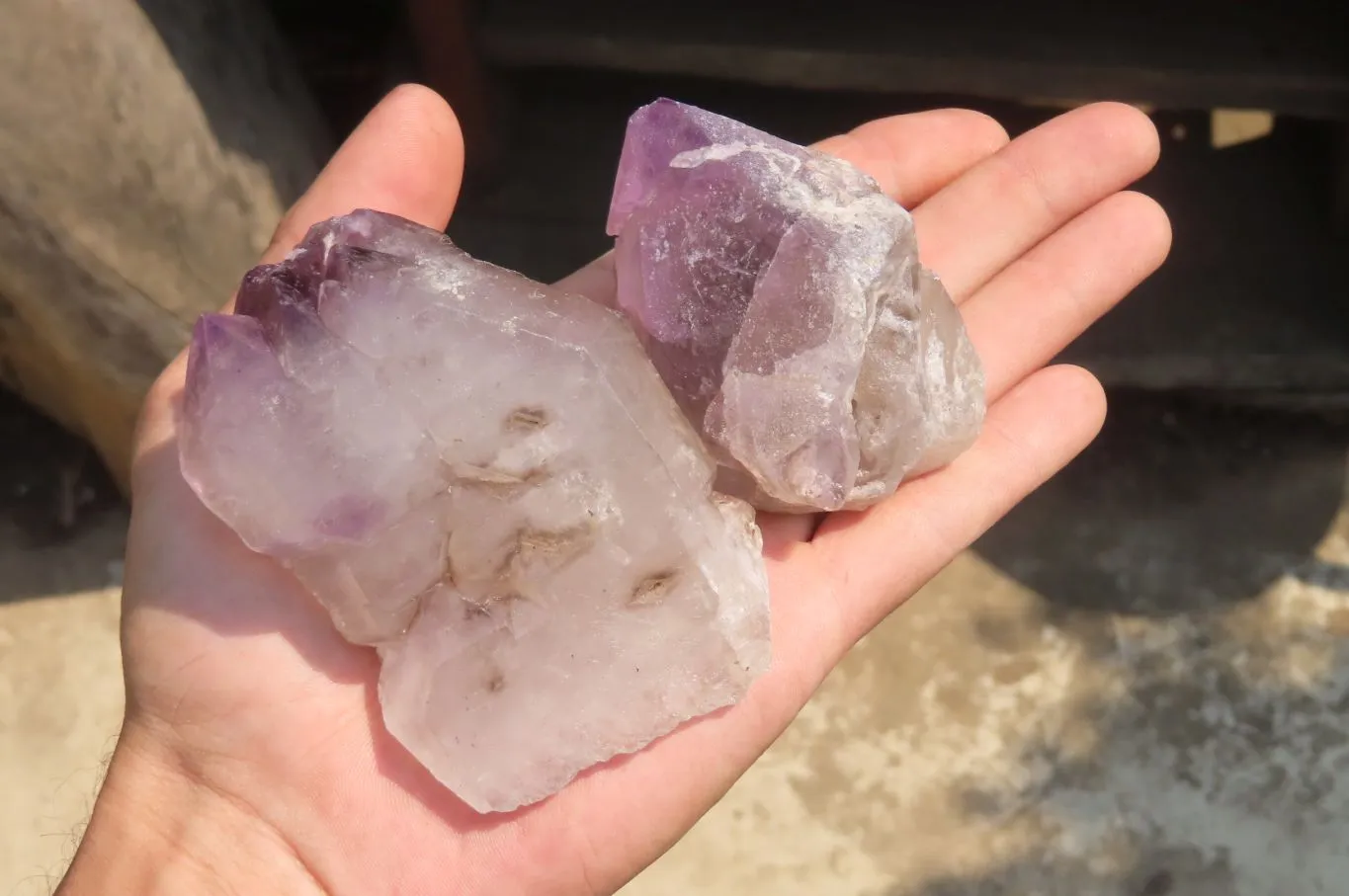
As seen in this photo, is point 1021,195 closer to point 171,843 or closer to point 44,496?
point 171,843

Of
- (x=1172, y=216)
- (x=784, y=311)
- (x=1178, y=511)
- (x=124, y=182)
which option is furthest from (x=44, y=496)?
(x=1172, y=216)

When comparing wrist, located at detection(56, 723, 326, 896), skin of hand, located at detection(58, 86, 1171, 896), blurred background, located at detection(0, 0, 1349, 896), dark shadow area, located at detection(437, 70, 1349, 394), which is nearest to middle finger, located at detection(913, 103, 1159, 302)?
skin of hand, located at detection(58, 86, 1171, 896)

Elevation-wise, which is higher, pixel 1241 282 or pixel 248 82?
pixel 248 82

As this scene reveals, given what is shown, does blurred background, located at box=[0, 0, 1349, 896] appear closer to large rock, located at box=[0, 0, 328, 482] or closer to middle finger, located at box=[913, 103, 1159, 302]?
large rock, located at box=[0, 0, 328, 482]

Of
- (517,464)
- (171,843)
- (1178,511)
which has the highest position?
(517,464)

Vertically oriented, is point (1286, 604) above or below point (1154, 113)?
below

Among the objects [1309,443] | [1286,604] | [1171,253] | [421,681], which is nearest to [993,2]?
[1171,253]

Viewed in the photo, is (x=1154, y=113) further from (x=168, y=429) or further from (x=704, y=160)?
(x=168, y=429)
